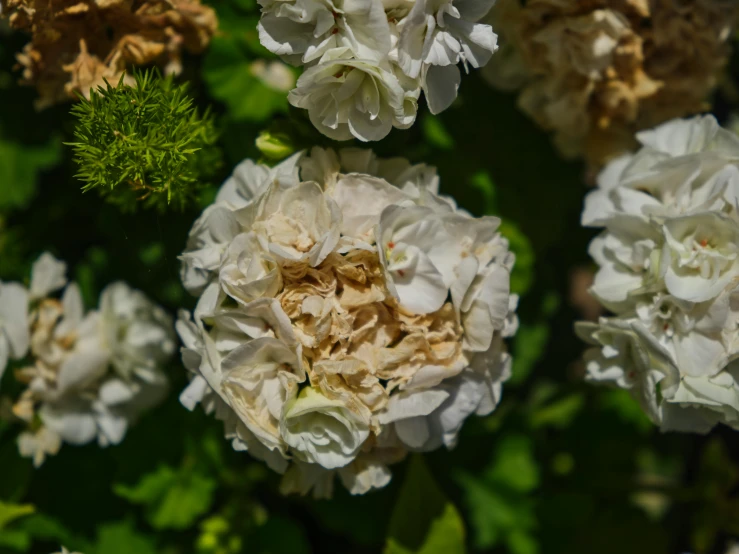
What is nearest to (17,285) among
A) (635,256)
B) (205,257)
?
(205,257)

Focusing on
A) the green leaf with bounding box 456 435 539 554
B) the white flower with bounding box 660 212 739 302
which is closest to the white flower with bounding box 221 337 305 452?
the white flower with bounding box 660 212 739 302

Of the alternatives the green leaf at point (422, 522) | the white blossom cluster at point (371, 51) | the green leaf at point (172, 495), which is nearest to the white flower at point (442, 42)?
the white blossom cluster at point (371, 51)

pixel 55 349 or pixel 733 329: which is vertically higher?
pixel 733 329

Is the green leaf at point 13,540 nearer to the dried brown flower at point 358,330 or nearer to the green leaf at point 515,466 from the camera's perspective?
the dried brown flower at point 358,330

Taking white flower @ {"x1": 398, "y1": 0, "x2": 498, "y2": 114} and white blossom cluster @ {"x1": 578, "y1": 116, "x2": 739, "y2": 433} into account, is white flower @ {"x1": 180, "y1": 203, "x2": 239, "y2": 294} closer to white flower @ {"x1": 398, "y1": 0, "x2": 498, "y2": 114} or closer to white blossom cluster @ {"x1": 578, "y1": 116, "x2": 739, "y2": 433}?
white flower @ {"x1": 398, "y1": 0, "x2": 498, "y2": 114}

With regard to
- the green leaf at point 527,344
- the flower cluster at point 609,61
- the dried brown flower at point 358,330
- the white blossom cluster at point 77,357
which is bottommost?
the green leaf at point 527,344

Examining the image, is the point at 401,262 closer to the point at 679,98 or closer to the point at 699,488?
the point at 679,98
